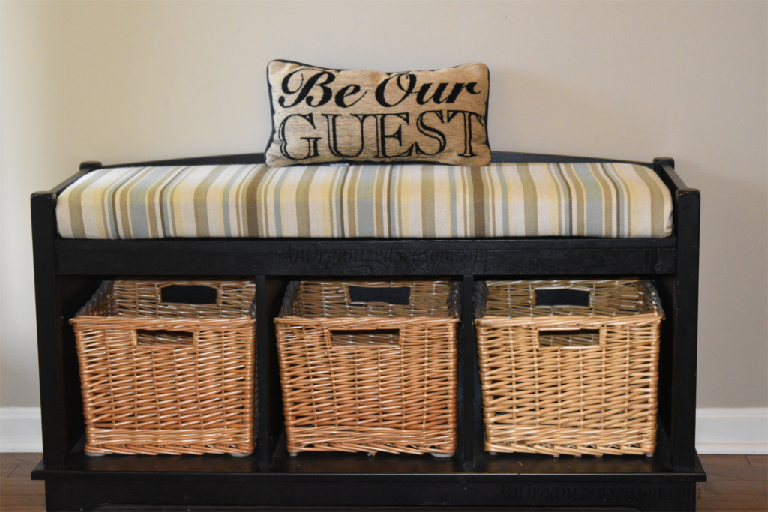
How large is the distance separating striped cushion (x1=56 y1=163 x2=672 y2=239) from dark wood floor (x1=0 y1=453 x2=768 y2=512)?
24.6 inches

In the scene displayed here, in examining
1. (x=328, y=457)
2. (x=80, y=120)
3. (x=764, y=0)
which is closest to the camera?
(x=328, y=457)

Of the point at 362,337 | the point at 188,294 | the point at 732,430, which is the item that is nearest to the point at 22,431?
the point at 188,294

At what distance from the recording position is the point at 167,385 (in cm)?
149

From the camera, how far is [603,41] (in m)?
1.73

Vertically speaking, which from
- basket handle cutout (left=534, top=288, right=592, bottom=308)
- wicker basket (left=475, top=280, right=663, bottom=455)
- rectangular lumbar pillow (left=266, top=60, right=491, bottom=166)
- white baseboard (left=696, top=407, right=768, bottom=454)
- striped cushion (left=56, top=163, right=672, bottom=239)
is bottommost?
white baseboard (left=696, top=407, right=768, bottom=454)

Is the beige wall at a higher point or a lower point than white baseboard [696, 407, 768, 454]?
higher

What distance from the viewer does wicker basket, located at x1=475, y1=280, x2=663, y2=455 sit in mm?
1429

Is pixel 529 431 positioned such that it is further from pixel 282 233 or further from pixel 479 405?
pixel 282 233

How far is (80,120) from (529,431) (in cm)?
128

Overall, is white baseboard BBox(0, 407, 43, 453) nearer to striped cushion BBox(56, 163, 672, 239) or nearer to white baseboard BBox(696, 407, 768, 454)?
striped cushion BBox(56, 163, 672, 239)

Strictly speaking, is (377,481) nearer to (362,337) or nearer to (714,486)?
(362,337)

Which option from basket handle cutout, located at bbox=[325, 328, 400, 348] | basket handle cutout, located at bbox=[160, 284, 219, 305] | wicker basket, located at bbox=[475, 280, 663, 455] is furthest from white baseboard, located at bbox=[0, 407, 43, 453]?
wicker basket, located at bbox=[475, 280, 663, 455]

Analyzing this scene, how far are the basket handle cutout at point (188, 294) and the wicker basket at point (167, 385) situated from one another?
0.49 feet

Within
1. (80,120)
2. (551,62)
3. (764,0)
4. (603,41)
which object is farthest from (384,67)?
(764,0)
